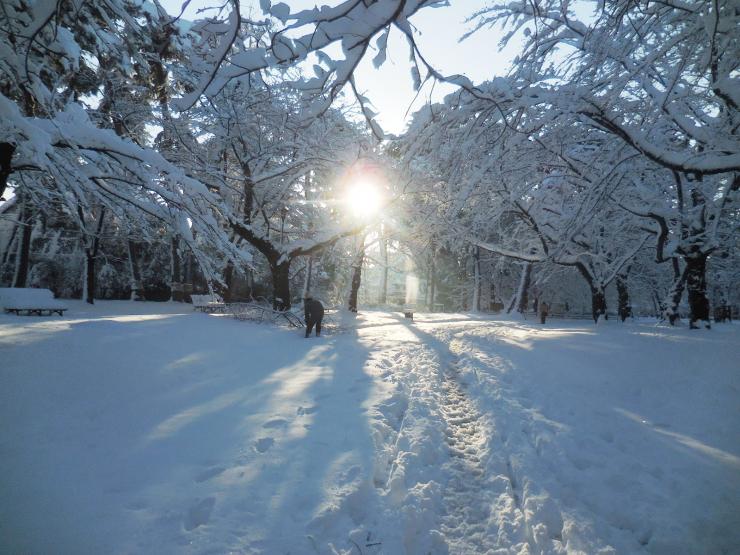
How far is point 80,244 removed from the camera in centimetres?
2206

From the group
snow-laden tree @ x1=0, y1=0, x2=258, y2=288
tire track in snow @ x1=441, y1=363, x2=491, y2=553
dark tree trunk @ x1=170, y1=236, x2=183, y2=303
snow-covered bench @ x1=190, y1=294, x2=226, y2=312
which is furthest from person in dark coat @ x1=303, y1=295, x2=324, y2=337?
dark tree trunk @ x1=170, y1=236, x2=183, y2=303

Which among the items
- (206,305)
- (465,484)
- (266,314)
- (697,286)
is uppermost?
(697,286)

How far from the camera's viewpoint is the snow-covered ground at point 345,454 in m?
2.67

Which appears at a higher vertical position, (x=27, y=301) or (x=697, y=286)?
(x=697, y=286)

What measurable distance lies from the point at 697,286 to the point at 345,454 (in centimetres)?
1345

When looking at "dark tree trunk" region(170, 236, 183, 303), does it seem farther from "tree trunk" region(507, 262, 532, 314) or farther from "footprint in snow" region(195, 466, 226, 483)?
"tree trunk" region(507, 262, 532, 314)

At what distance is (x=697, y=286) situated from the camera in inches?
449

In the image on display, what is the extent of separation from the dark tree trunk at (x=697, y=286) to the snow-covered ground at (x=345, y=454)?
489 cm

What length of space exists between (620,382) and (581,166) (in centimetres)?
472

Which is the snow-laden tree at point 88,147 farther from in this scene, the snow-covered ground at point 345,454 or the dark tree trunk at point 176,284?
the dark tree trunk at point 176,284

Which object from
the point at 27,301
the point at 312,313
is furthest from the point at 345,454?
the point at 27,301

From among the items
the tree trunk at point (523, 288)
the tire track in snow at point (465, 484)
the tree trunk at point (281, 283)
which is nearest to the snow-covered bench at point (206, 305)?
the tree trunk at point (281, 283)

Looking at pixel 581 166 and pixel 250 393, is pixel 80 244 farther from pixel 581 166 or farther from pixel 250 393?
pixel 581 166

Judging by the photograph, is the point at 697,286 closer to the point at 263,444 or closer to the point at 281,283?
the point at 263,444
